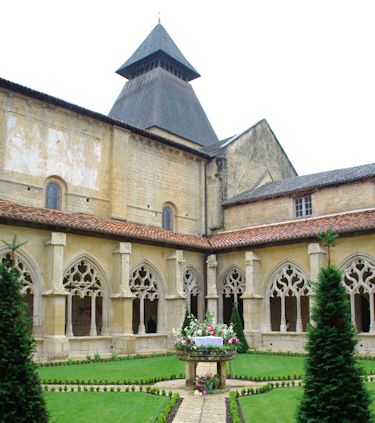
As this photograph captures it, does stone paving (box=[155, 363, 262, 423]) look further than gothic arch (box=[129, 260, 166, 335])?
No

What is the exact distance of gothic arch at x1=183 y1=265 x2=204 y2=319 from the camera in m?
24.5

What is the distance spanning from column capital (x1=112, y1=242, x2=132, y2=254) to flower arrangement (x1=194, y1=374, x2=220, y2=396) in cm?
939

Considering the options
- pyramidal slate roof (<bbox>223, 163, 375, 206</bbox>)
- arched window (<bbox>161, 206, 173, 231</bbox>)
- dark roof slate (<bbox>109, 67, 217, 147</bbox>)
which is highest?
dark roof slate (<bbox>109, 67, 217, 147</bbox>)

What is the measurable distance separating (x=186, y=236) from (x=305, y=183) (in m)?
6.20

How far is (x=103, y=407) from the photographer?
404 inches

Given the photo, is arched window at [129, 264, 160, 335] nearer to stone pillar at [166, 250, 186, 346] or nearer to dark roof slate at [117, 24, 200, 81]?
stone pillar at [166, 250, 186, 346]

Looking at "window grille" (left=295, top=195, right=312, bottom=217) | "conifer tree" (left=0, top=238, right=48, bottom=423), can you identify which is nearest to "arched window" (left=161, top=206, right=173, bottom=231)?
"window grille" (left=295, top=195, right=312, bottom=217)

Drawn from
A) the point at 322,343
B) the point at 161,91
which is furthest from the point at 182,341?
the point at 161,91

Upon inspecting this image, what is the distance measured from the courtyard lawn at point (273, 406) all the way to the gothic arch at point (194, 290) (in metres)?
12.7

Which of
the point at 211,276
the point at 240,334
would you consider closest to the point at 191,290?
the point at 211,276

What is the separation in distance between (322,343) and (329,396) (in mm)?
782

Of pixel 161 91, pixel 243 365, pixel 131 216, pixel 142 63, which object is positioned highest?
pixel 142 63

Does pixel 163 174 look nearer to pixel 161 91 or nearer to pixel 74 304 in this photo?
pixel 74 304

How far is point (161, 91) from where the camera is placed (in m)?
35.0
